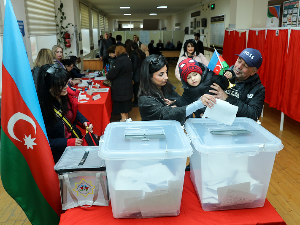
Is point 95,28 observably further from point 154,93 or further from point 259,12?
point 154,93

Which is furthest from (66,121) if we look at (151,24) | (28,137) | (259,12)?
(151,24)

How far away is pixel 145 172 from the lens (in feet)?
3.36

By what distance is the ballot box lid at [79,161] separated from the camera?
1226 mm

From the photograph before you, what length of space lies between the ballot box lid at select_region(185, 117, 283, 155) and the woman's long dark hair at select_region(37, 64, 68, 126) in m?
0.92

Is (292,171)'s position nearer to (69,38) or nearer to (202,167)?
(202,167)

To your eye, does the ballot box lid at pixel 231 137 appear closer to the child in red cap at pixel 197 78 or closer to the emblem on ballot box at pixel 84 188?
the child in red cap at pixel 197 78

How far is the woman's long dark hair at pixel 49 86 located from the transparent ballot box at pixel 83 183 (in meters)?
0.54

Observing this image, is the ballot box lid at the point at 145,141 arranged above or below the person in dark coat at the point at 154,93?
below

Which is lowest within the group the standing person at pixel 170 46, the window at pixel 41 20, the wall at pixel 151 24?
the standing person at pixel 170 46

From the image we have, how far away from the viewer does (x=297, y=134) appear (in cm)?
412

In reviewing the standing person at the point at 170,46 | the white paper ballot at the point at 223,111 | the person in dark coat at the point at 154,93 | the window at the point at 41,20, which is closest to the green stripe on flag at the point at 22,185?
the person in dark coat at the point at 154,93

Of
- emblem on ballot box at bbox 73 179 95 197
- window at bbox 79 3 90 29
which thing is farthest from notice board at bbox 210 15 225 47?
emblem on ballot box at bbox 73 179 95 197

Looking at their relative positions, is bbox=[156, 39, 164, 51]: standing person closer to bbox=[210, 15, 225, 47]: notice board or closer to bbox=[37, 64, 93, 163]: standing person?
bbox=[210, 15, 225, 47]: notice board

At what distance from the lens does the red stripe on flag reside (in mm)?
1358
